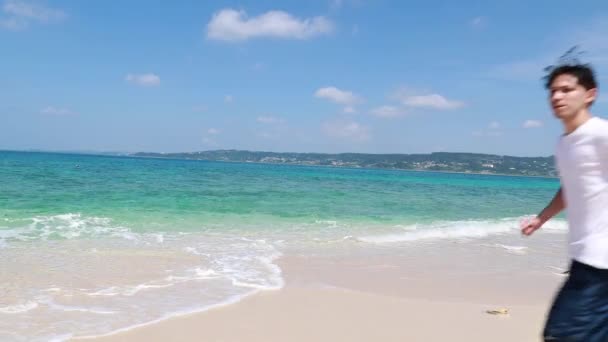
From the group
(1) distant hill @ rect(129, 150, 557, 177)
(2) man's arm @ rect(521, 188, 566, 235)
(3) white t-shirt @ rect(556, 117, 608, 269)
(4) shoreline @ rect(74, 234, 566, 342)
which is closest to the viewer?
(3) white t-shirt @ rect(556, 117, 608, 269)

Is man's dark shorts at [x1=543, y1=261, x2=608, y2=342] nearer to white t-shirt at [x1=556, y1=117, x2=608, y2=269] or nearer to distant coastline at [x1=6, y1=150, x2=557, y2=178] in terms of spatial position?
white t-shirt at [x1=556, y1=117, x2=608, y2=269]

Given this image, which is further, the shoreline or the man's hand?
the shoreline

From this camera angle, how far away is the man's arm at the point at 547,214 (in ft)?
8.41

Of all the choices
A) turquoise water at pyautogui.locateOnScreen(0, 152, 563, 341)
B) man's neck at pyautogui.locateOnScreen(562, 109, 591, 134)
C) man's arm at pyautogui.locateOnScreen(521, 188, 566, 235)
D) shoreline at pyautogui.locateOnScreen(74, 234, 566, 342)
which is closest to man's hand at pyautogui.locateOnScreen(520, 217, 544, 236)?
man's arm at pyautogui.locateOnScreen(521, 188, 566, 235)

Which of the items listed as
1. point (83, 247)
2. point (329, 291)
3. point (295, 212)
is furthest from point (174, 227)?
point (329, 291)

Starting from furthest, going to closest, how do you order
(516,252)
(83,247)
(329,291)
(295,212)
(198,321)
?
(295,212), (516,252), (83,247), (329,291), (198,321)

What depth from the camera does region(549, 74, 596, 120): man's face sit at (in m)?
Answer: 2.21

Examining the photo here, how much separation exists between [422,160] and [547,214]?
146 metres

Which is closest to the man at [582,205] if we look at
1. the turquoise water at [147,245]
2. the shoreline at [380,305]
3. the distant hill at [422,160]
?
the shoreline at [380,305]

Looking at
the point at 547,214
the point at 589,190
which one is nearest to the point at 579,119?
the point at 589,190

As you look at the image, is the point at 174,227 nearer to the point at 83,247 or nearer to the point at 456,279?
the point at 83,247

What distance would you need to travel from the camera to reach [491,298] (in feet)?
23.1

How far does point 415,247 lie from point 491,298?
4.91 meters

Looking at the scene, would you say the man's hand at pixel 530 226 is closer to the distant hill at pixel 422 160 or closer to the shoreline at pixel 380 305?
the shoreline at pixel 380 305
